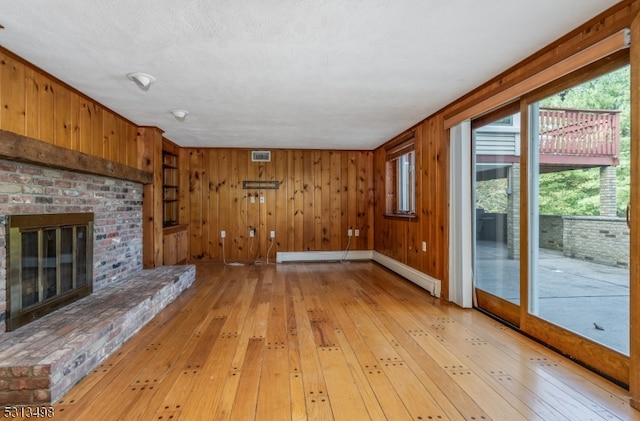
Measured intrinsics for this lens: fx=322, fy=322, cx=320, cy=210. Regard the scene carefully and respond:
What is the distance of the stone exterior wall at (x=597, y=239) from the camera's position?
198 cm

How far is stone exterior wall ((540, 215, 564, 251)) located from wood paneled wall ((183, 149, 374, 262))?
390 centimetres

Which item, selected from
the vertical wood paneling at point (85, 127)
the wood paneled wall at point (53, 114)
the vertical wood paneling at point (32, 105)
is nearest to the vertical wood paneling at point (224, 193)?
the wood paneled wall at point (53, 114)

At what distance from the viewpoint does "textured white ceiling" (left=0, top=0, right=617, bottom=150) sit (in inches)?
69.7

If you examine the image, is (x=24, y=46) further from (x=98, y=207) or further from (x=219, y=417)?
(x=219, y=417)

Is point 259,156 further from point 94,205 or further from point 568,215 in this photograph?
point 568,215

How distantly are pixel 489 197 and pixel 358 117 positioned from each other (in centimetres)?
175

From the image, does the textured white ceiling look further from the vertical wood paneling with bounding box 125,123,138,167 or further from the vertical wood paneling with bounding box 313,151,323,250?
the vertical wood paneling with bounding box 313,151,323,250

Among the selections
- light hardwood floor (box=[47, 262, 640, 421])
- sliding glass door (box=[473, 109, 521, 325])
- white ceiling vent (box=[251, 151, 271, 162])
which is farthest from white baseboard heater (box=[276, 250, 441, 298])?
light hardwood floor (box=[47, 262, 640, 421])

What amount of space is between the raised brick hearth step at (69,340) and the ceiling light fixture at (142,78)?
189 centimetres

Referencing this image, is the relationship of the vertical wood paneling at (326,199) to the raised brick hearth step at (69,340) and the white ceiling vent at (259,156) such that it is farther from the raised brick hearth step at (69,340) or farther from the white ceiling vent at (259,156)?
the raised brick hearth step at (69,340)

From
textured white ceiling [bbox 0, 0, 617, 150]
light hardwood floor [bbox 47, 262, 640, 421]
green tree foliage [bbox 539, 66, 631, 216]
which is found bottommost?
light hardwood floor [bbox 47, 262, 640, 421]

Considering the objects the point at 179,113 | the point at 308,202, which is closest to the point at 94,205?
the point at 179,113

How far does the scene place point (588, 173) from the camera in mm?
2203

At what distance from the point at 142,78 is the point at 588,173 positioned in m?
3.41
